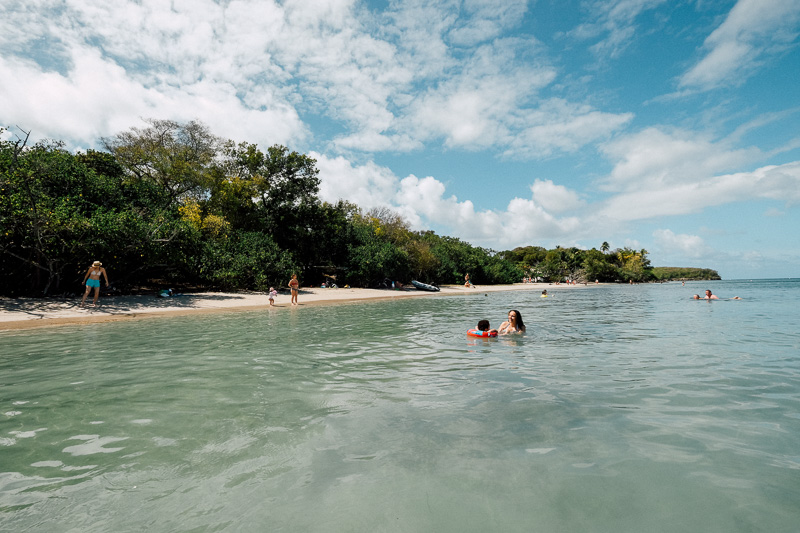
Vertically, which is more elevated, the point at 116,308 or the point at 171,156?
the point at 171,156

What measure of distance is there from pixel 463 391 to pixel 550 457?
2.44 metres

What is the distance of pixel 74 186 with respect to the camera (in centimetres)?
2328

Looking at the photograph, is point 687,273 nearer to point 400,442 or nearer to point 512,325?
point 512,325

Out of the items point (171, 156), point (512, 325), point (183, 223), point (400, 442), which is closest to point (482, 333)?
point (512, 325)

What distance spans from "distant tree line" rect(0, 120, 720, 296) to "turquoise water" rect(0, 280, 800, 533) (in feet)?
42.4

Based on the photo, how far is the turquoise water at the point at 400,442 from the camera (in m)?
3.20

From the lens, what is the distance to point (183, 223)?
25.3 m

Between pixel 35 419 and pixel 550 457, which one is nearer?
pixel 550 457

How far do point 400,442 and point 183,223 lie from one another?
25301 millimetres

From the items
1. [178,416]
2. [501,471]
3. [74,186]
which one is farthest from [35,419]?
[74,186]

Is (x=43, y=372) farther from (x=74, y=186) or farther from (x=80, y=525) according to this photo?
(x=74, y=186)

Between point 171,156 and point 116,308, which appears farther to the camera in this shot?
point 171,156

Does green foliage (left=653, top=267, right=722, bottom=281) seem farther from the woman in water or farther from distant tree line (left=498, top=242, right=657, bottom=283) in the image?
the woman in water

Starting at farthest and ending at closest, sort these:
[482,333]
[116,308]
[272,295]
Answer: [272,295] < [116,308] < [482,333]
